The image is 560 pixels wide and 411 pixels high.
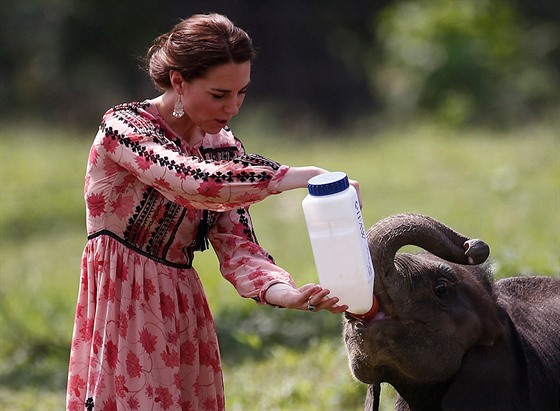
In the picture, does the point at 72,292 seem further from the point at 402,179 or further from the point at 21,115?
the point at 21,115

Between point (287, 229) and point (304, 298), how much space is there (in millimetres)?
7594

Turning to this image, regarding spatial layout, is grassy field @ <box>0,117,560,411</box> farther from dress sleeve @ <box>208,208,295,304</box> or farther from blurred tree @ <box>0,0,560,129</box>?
dress sleeve @ <box>208,208,295,304</box>

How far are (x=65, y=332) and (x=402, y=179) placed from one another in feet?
19.9

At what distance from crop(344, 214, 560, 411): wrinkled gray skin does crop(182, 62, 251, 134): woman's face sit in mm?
621

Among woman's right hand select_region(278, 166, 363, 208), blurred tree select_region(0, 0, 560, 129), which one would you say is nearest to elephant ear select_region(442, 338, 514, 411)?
woman's right hand select_region(278, 166, 363, 208)

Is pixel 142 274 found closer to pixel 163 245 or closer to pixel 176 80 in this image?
pixel 163 245

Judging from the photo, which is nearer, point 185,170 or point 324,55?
point 185,170

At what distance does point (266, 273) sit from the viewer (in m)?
4.28

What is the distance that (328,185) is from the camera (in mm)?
3621

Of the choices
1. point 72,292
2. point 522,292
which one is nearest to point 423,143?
point 72,292

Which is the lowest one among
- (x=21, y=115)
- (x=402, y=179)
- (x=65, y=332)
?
(x=65, y=332)

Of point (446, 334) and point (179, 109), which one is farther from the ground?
point (179, 109)

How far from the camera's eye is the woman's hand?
376 cm

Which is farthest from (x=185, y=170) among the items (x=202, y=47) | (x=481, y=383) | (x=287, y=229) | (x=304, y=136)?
(x=304, y=136)
